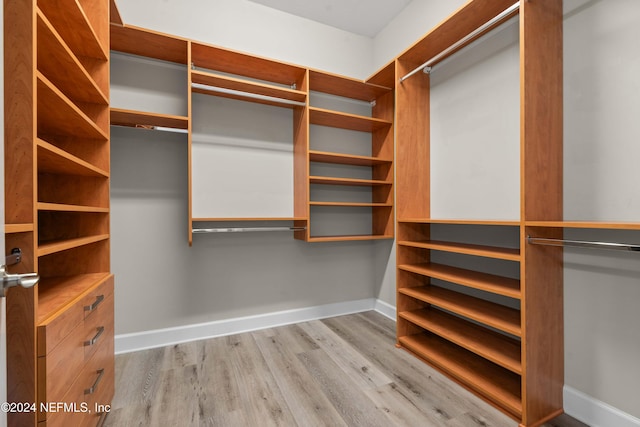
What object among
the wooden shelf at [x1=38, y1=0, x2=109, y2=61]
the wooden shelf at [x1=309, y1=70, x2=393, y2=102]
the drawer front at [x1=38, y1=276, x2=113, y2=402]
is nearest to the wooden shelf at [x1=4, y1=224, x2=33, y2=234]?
the drawer front at [x1=38, y1=276, x2=113, y2=402]

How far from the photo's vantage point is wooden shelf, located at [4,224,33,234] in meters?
0.70

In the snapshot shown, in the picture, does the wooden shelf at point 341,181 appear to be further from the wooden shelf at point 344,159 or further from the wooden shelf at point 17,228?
the wooden shelf at point 17,228

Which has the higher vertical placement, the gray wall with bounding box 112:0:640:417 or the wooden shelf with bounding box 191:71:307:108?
the wooden shelf with bounding box 191:71:307:108

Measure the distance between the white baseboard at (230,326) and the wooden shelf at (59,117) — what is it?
1504 mm

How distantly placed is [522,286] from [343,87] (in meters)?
2.17

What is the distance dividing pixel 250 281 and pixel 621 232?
2.40 m

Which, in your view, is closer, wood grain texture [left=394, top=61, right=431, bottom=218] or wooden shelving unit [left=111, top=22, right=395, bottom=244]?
wooden shelving unit [left=111, top=22, right=395, bottom=244]

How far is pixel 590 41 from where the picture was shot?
1.42 m

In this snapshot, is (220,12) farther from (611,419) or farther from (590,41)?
(611,419)

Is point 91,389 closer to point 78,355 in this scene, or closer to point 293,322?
point 78,355

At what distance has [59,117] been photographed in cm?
121

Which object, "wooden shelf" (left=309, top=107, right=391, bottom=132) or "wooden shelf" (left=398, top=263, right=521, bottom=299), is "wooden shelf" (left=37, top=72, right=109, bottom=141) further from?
"wooden shelf" (left=398, top=263, right=521, bottom=299)

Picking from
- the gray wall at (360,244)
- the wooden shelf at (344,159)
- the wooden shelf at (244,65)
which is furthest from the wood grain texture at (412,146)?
the wooden shelf at (244,65)

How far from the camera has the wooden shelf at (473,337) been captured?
154 centimetres
